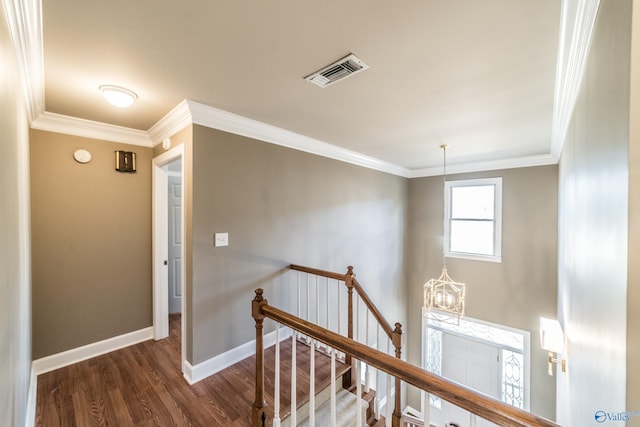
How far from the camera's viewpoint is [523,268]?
4.28 meters

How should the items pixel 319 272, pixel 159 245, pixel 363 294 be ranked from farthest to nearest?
1. pixel 159 245
2. pixel 319 272
3. pixel 363 294

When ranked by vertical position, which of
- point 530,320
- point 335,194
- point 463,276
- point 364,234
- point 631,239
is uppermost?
point 335,194

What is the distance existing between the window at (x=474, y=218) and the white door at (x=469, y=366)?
67.0 inches

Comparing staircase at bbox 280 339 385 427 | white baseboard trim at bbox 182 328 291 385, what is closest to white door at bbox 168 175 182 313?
white baseboard trim at bbox 182 328 291 385

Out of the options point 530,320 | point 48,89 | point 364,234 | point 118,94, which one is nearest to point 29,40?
point 118,94

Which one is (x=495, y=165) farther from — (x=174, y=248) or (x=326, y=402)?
(x=174, y=248)

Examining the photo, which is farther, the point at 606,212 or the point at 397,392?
the point at 397,392

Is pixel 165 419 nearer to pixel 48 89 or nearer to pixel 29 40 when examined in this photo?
pixel 29 40

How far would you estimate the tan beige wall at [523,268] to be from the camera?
407 cm

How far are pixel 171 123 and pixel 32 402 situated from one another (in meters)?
2.48

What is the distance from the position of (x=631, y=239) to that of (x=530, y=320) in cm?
461

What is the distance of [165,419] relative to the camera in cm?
188

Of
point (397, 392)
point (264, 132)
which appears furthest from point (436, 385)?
point (264, 132)

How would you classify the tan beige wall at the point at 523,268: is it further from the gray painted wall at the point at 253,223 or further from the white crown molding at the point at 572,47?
the white crown molding at the point at 572,47
